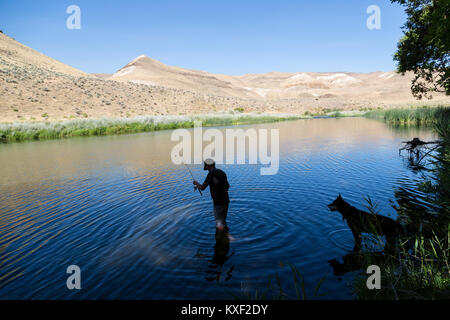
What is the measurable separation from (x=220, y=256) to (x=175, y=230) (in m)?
1.98

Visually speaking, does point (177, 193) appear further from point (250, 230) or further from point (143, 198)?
point (250, 230)

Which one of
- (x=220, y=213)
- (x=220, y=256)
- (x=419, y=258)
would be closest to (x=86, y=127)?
(x=220, y=213)

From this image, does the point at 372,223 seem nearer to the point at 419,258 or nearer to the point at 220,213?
the point at 419,258

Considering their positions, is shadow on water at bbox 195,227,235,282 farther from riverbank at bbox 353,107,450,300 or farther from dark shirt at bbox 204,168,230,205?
riverbank at bbox 353,107,450,300

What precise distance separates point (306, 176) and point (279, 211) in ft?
15.8

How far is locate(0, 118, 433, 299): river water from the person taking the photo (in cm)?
528

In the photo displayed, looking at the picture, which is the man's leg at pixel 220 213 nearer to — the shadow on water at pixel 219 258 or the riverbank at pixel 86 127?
the shadow on water at pixel 219 258

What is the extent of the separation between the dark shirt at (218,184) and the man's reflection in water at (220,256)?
0.87 meters

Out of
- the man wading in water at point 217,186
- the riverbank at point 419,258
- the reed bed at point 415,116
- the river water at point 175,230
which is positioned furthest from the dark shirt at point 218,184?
the reed bed at point 415,116

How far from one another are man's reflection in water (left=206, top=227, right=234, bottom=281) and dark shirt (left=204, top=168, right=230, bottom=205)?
872mm

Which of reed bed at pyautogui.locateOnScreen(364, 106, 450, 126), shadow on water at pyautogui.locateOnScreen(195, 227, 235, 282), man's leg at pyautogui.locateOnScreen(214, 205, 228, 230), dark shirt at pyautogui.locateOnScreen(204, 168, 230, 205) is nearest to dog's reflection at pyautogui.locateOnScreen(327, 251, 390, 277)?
shadow on water at pyautogui.locateOnScreen(195, 227, 235, 282)

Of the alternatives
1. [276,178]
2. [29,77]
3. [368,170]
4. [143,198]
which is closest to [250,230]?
[143,198]

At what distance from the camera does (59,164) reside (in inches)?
733

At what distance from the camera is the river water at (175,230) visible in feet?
17.3
